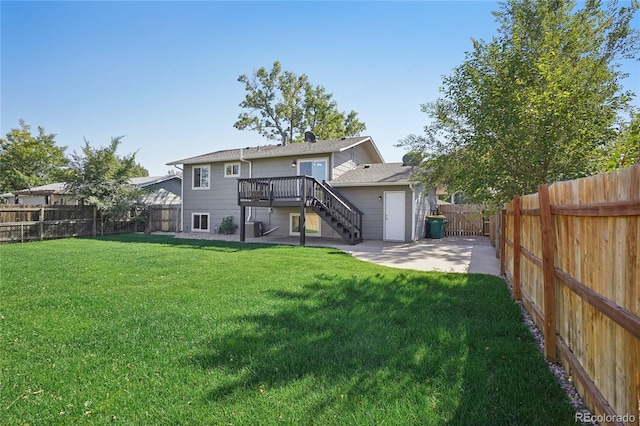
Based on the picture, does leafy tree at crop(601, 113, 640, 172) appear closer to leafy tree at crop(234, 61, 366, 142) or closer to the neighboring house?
the neighboring house

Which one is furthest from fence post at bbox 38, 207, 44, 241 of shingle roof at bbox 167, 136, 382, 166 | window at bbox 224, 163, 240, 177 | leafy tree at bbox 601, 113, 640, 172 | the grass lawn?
leafy tree at bbox 601, 113, 640, 172

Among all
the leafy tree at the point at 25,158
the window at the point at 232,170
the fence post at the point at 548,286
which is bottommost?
the fence post at the point at 548,286

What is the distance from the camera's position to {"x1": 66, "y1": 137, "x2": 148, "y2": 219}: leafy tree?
15.6m

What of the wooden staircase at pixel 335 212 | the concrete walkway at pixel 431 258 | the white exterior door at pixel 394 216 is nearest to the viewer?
the concrete walkway at pixel 431 258

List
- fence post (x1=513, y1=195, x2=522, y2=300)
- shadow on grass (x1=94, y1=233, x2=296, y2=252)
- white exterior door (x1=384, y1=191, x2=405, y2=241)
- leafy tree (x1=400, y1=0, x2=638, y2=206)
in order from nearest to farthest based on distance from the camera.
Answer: fence post (x1=513, y1=195, x2=522, y2=300) < leafy tree (x1=400, y1=0, x2=638, y2=206) < shadow on grass (x1=94, y1=233, x2=296, y2=252) < white exterior door (x1=384, y1=191, x2=405, y2=241)

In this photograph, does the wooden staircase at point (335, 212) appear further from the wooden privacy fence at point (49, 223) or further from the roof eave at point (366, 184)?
the wooden privacy fence at point (49, 223)

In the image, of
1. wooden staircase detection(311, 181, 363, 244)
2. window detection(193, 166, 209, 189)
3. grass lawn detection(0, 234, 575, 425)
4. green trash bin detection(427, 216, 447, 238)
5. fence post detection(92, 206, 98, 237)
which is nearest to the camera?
grass lawn detection(0, 234, 575, 425)

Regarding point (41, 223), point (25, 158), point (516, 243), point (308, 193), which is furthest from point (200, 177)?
point (25, 158)

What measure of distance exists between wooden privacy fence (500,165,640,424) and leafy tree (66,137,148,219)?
18.3 meters

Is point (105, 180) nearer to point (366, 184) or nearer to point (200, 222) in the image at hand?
point (200, 222)

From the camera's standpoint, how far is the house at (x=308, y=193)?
43.9 ft

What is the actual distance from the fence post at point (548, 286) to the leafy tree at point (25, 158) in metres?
36.5

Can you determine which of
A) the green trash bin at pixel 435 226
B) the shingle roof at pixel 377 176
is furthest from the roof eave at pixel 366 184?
the green trash bin at pixel 435 226

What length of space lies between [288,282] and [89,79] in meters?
13.2
